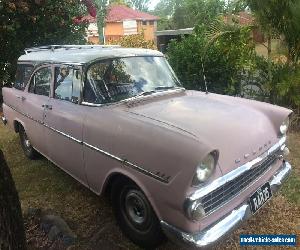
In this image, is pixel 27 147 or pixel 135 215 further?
pixel 27 147

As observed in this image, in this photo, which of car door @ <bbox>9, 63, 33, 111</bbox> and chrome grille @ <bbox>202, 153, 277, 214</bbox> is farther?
car door @ <bbox>9, 63, 33, 111</bbox>

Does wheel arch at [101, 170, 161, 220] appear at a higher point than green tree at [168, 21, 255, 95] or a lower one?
lower

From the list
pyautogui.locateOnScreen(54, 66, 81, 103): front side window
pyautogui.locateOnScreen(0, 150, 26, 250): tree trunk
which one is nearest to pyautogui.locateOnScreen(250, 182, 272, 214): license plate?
pyautogui.locateOnScreen(0, 150, 26, 250): tree trunk

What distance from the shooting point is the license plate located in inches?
127

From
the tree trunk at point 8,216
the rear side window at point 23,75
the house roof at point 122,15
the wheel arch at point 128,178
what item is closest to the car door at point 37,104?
the rear side window at point 23,75

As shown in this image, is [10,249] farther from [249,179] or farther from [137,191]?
[249,179]

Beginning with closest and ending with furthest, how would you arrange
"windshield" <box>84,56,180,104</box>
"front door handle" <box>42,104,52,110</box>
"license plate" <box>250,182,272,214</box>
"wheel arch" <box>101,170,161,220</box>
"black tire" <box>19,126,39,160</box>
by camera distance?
1. "wheel arch" <box>101,170,161,220</box>
2. "license plate" <box>250,182,272,214</box>
3. "windshield" <box>84,56,180,104</box>
4. "front door handle" <box>42,104,52,110</box>
5. "black tire" <box>19,126,39,160</box>

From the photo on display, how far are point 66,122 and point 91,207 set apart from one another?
108cm

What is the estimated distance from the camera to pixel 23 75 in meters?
5.57

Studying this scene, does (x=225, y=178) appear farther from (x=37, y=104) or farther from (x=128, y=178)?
(x=37, y=104)

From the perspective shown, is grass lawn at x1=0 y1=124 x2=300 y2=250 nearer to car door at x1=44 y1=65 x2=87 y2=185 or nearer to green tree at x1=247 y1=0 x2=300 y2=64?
car door at x1=44 y1=65 x2=87 y2=185

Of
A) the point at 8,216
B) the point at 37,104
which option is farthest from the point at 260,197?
the point at 37,104

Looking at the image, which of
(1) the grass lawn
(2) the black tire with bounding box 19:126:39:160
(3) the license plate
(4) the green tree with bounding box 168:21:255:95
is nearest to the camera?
(3) the license plate

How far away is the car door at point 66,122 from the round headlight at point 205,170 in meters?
1.54
